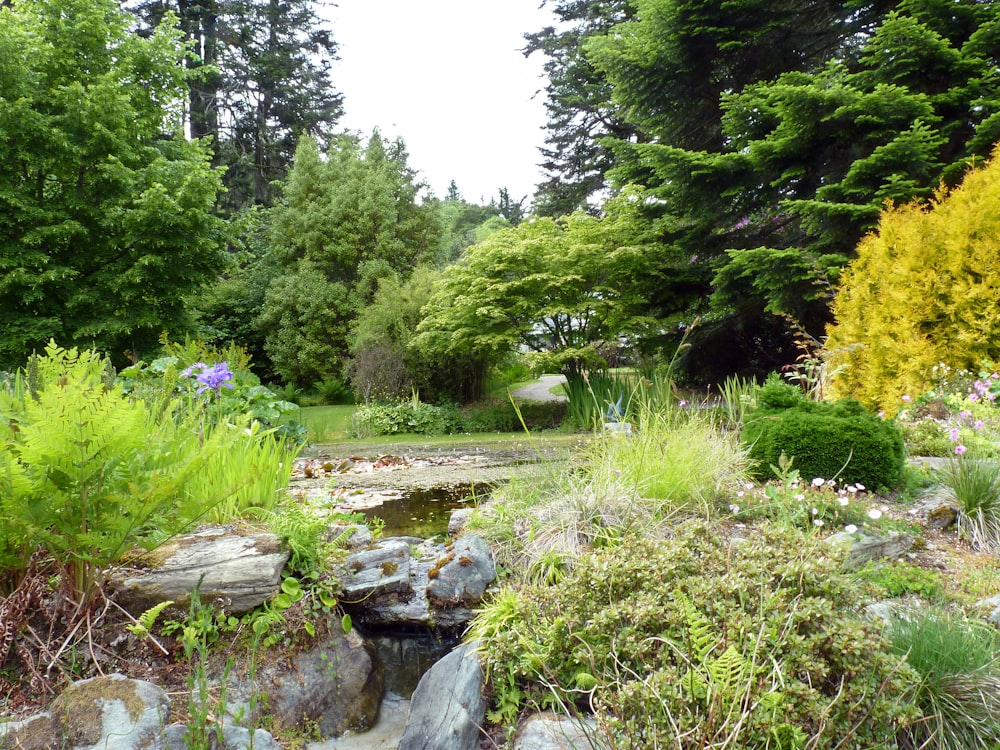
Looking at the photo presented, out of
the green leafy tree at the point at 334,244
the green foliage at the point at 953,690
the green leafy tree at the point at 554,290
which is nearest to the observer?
the green foliage at the point at 953,690

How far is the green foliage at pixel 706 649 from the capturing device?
151 cm

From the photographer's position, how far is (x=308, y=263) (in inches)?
556

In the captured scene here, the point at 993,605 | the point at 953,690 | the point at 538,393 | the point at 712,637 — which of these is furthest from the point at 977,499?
the point at 538,393

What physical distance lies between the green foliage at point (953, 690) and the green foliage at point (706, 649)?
3.7 inches

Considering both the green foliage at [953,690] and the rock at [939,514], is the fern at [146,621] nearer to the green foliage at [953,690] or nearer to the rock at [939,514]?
the green foliage at [953,690]

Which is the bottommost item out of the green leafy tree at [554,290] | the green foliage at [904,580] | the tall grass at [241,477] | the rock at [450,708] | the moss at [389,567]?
the rock at [450,708]

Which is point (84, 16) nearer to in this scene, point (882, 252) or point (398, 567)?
point (398, 567)

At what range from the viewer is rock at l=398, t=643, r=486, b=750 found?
6.21ft

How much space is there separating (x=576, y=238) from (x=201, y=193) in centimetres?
584

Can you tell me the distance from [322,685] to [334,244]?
13.2 metres

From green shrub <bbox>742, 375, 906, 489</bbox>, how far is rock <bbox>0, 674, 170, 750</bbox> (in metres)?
3.17

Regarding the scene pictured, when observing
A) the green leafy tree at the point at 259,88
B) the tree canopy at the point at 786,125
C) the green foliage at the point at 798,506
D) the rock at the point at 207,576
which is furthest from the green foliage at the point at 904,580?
the green leafy tree at the point at 259,88

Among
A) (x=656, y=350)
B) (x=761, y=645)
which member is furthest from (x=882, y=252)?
(x=761, y=645)

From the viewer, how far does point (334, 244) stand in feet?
47.0
